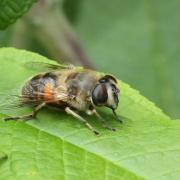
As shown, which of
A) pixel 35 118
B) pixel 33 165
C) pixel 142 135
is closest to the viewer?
pixel 33 165

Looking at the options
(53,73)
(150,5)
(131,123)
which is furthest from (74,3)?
(131,123)

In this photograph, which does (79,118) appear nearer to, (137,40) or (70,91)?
(70,91)

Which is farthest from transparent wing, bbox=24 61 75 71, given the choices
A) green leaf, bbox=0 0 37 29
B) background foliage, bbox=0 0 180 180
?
green leaf, bbox=0 0 37 29

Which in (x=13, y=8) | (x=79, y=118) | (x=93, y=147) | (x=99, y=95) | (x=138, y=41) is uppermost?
(x=138, y=41)

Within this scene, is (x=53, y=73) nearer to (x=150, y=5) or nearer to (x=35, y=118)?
(x=35, y=118)

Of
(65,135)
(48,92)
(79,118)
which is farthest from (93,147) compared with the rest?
(48,92)

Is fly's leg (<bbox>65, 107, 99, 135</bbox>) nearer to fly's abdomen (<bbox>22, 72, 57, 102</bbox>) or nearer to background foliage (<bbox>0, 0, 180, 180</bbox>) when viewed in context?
background foliage (<bbox>0, 0, 180, 180</bbox>)
